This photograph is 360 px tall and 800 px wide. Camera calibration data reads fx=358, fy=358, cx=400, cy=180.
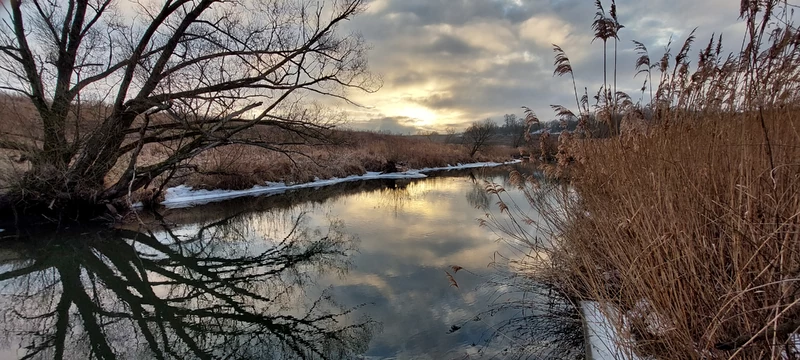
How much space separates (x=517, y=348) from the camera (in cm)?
312

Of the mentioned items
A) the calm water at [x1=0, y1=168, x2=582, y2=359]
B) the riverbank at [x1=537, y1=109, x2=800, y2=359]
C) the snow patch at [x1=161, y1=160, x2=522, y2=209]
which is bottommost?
the calm water at [x1=0, y1=168, x2=582, y2=359]

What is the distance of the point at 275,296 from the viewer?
4.33m

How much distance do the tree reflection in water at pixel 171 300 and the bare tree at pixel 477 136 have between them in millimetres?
30433

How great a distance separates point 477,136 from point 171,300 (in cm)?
3458

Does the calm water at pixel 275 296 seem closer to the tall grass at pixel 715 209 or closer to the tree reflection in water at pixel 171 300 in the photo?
the tree reflection in water at pixel 171 300

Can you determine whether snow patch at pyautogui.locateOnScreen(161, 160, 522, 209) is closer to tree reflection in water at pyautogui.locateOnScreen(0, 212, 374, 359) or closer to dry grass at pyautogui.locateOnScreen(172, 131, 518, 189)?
dry grass at pyautogui.locateOnScreen(172, 131, 518, 189)

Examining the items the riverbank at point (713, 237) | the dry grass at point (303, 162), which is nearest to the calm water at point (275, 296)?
the riverbank at point (713, 237)

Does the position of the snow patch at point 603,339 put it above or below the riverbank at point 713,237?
below

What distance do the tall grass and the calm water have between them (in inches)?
51.3

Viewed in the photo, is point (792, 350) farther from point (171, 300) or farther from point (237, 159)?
point (237, 159)

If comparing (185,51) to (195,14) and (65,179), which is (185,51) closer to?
(195,14)

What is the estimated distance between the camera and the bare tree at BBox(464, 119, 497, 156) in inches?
1418

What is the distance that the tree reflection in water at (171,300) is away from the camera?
10.6 feet

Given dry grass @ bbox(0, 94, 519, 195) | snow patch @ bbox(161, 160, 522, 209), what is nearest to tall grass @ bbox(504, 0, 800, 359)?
dry grass @ bbox(0, 94, 519, 195)
